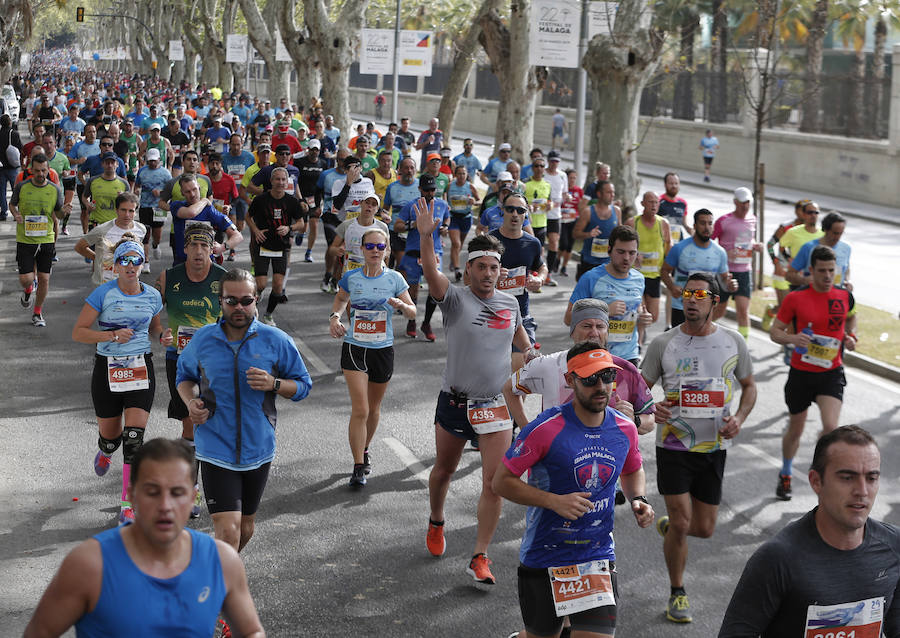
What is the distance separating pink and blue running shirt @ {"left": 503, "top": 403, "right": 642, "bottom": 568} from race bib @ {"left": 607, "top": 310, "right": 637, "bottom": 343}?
3.76m

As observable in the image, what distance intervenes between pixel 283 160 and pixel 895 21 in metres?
24.7

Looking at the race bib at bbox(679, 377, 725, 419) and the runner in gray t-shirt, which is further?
the runner in gray t-shirt

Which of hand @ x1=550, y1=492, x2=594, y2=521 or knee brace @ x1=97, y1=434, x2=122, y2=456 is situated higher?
hand @ x1=550, y1=492, x2=594, y2=521

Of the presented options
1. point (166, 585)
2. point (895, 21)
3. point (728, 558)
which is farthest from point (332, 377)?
point (895, 21)

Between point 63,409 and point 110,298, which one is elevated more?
point 110,298

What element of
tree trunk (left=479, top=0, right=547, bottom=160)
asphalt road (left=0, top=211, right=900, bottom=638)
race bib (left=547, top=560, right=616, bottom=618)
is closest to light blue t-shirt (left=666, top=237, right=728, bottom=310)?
asphalt road (left=0, top=211, right=900, bottom=638)

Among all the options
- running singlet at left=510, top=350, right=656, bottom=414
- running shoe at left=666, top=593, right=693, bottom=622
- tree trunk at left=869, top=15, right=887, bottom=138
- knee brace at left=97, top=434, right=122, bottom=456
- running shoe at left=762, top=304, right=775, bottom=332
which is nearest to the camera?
running singlet at left=510, top=350, right=656, bottom=414

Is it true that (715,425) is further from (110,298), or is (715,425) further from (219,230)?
(219,230)

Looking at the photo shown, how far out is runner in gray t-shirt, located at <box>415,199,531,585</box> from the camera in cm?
738

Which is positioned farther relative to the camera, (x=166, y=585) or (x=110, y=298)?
(x=110, y=298)

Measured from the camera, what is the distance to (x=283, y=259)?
1453cm

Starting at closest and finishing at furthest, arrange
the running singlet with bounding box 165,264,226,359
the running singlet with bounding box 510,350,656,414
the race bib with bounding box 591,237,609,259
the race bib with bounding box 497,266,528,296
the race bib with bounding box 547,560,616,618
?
1. the race bib with bounding box 547,560,616,618
2. the running singlet with bounding box 510,350,656,414
3. the running singlet with bounding box 165,264,226,359
4. the race bib with bounding box 497,266,528,296
5. the race bib with bounding box 591,237,609,259

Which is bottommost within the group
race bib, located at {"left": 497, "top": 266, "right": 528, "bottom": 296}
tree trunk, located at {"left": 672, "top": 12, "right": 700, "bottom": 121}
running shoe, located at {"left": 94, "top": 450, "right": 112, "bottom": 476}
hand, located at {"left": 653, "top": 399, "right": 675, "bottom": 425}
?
running shoe, located at {"left": 94, "top": 450, "right": 112, "bottom": 476}

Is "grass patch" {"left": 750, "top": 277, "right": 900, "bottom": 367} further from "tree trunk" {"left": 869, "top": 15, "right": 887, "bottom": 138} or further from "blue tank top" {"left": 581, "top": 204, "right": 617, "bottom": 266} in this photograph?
"tree trunk" {"left": 869, "top": 15, "right": 887, "bottom": 138}
